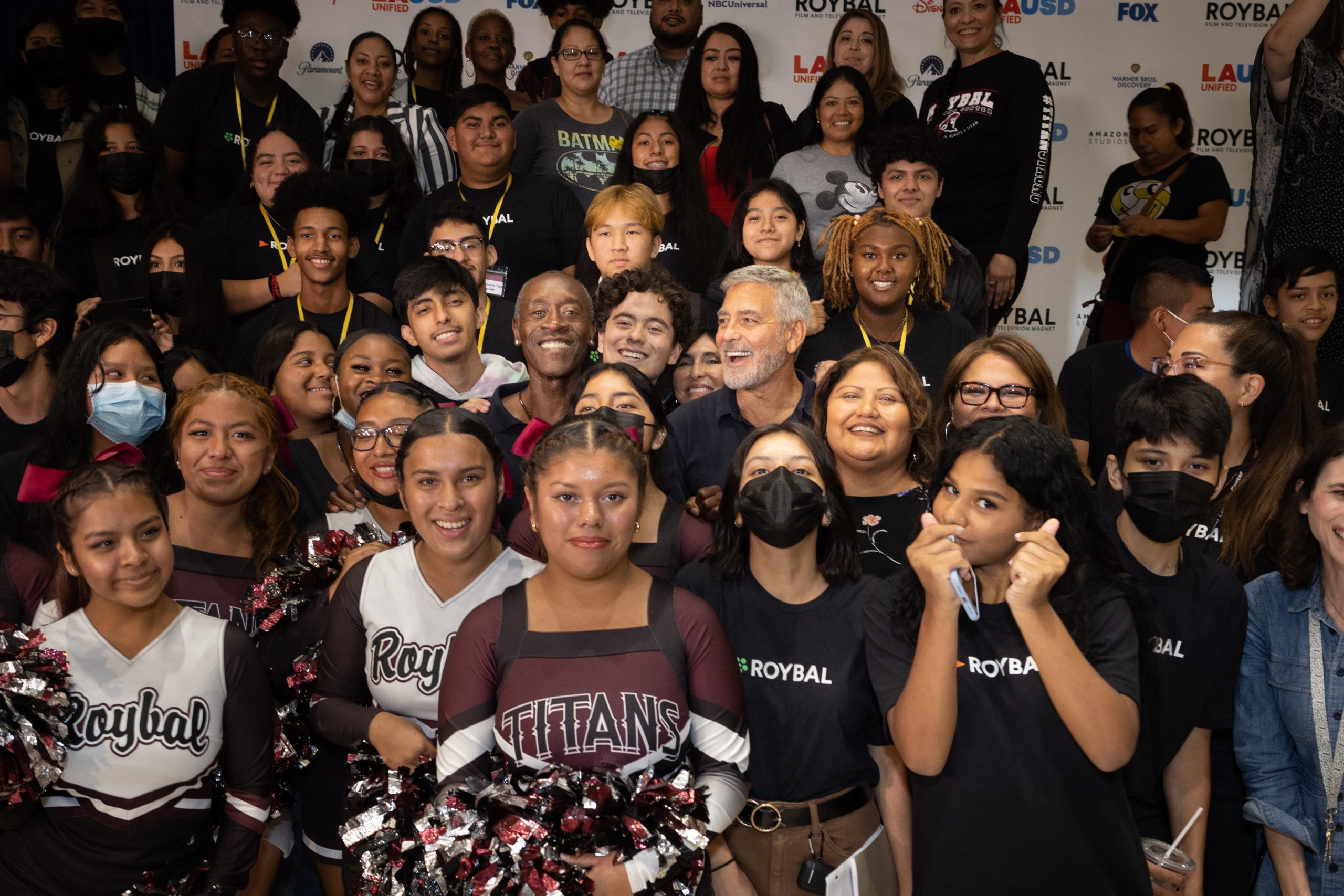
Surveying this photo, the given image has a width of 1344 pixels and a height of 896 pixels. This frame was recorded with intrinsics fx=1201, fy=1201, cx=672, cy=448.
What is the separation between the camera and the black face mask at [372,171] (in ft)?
19.1

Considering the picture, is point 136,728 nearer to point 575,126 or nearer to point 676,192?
point 676,192

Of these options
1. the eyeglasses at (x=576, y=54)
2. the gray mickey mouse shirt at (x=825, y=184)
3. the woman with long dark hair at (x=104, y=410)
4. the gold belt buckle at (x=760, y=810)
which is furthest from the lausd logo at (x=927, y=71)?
the gold belt buckle at (x=760, y=810)

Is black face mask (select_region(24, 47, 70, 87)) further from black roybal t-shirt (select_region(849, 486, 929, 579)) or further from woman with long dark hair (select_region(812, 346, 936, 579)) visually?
black roybal t-shirt (select_region(849, 486, 929, 579))

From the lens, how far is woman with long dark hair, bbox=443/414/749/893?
8.63 feet

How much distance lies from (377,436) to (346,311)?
1642 mm

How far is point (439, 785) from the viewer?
2.73 metres

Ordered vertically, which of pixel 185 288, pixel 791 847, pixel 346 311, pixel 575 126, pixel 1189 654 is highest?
pixel 575 126

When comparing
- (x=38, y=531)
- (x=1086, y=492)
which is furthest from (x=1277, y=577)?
(x=38, y=531)

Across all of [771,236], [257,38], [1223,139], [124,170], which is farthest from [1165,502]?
[1223,139]

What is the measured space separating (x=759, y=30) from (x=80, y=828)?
21.6 ft

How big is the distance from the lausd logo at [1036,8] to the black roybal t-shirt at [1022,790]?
250 inches

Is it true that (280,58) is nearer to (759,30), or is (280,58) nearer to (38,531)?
(759,30)

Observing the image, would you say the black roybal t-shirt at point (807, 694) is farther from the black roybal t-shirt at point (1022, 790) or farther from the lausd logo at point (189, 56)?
the lausd logo at point (189, 56)

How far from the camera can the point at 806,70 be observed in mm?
7980
